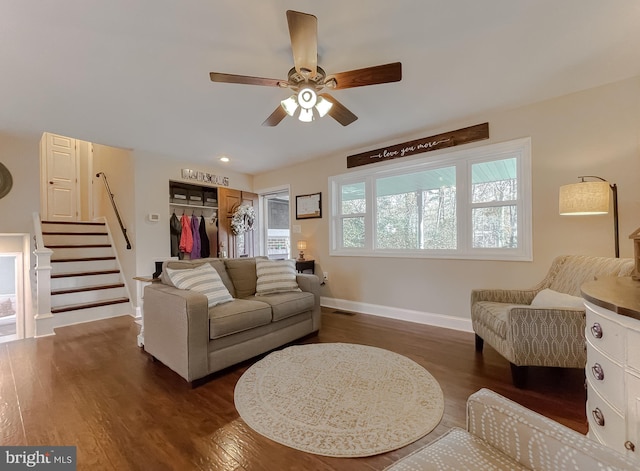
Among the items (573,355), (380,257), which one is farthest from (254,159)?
(573,355)

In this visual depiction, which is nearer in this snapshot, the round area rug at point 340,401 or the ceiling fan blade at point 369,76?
the round area rug at point 340,401

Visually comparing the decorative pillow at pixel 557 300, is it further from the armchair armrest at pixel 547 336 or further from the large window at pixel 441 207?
the large window at pixel 441 207

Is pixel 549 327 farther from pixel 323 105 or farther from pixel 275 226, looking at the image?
pixel 275 226

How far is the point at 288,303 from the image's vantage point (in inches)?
110

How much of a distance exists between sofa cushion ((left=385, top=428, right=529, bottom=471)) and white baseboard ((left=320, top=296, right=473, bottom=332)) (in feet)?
8.99

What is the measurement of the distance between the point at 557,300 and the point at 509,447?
1.74m

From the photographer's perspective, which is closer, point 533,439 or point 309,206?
point 533,439

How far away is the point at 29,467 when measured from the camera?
53.5 inches

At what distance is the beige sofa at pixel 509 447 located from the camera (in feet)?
2.18

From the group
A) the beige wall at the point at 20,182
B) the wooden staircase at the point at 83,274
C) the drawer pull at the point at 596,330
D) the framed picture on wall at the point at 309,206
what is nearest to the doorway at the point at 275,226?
the framed picture on wall at the point at 309,206

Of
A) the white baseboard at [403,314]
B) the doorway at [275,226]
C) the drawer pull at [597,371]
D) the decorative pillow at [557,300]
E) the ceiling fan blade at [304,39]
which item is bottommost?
the white baseboard at [403,314]

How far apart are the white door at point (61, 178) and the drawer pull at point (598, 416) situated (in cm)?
791

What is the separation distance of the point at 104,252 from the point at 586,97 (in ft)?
21.8

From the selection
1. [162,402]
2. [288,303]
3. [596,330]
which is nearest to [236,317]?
[288,303]
